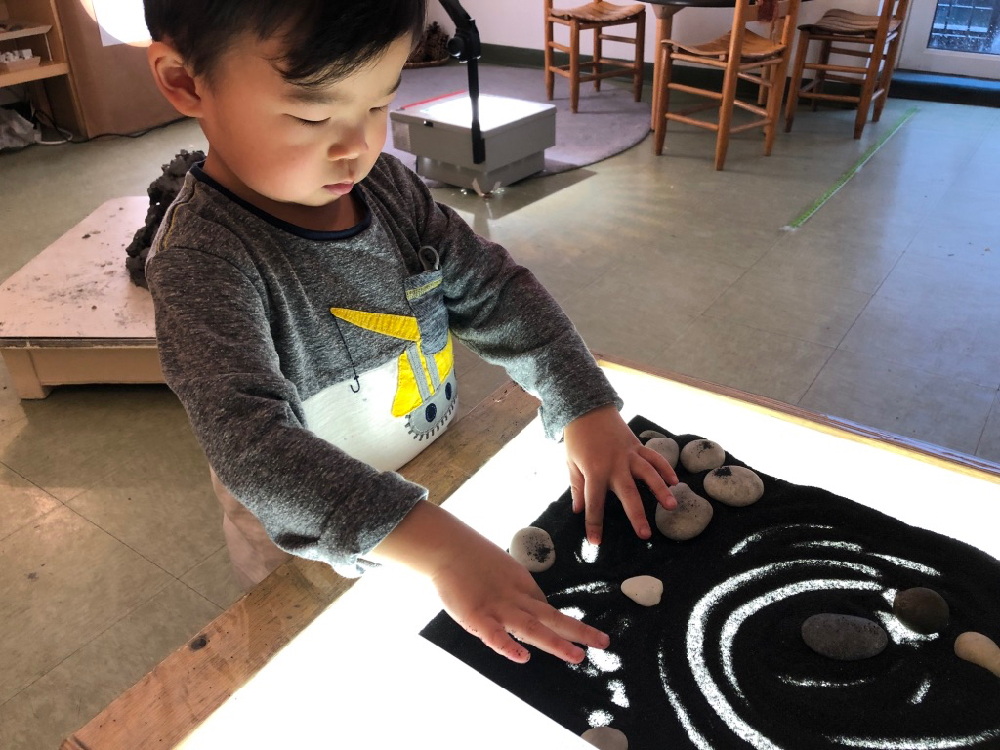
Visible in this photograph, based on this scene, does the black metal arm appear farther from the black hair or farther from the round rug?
the black hair

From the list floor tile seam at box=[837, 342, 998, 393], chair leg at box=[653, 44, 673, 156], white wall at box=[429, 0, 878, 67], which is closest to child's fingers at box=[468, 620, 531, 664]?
floor tile seam at box=[837, 342, 998, 393]

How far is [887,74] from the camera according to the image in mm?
3283

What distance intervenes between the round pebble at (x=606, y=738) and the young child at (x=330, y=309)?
79 mm

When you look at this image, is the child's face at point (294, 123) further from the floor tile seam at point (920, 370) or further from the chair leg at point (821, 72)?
the chair leg at point (821, 72)

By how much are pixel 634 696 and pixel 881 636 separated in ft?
0.65

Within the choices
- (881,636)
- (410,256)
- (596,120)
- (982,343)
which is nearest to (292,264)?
(410,256)

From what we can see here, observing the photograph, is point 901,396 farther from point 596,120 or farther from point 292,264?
point 596,120

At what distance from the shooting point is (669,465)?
74 cm

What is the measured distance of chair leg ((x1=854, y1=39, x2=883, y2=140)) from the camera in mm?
3004

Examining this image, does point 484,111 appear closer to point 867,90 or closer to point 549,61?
point 549,61

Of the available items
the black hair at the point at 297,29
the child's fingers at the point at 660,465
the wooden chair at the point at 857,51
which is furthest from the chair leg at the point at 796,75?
the black hair at the point at 297,29

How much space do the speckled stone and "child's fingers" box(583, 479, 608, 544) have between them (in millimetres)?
286

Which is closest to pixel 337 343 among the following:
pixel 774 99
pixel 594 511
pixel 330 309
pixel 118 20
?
pixel 330 309

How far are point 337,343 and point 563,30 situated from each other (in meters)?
4.01
